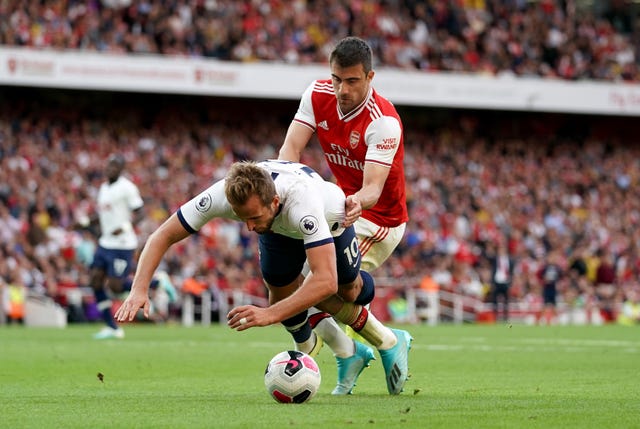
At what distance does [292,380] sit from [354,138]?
212 centimetres

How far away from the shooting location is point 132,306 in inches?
286

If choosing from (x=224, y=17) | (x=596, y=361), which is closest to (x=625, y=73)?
(x=224, y=17)

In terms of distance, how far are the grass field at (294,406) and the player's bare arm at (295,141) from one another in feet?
5.67

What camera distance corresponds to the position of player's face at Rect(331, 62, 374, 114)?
326 inches

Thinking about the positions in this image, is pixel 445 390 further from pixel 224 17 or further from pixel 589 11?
pixel 589 11

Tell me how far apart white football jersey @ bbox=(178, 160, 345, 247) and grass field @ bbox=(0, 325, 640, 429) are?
1.06m

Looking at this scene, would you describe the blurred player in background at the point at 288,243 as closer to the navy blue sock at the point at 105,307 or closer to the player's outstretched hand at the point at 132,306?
the player's outstretched hand at the point at 132,306

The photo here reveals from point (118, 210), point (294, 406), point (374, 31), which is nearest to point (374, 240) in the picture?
point (294, 406)

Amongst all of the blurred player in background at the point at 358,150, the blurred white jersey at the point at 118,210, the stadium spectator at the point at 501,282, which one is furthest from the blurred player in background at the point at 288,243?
the stadium spectator at the point at 501,282

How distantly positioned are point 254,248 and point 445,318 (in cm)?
472

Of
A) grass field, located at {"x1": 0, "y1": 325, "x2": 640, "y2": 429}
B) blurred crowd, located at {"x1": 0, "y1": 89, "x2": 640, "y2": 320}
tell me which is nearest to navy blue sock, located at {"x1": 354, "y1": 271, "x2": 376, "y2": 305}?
grass field, located at {"x1": 0, "y1": 325, "x2": 640, "y2": 429}

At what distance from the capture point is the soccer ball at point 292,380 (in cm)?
751

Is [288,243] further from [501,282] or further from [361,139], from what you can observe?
[501,282]

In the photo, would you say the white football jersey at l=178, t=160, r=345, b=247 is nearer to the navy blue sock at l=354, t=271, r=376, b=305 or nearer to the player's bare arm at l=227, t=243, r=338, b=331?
the player's bare arm at l=227, t=243, r=338, b=331
